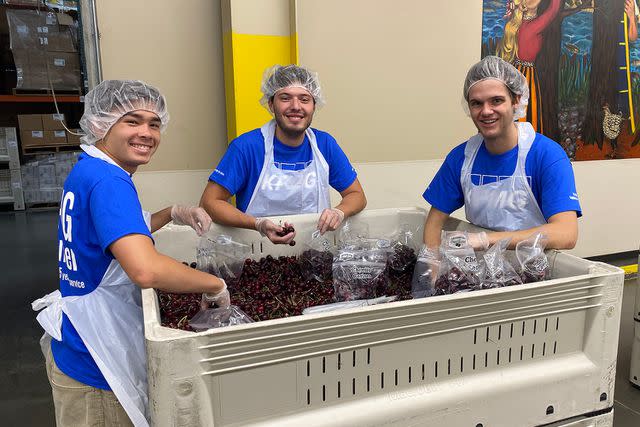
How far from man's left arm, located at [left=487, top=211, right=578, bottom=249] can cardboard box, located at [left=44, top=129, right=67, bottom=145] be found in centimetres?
669

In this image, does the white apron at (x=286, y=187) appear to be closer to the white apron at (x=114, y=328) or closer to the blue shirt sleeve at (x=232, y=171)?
the blue shirt sleeve at (x=232, y=171)

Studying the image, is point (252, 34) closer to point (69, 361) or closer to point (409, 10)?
point (409, 10)

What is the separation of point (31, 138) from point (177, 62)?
14.8 feet

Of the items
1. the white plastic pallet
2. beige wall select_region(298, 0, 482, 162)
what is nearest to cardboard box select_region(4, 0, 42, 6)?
beige wall select_region(298, 0, 482, 162)

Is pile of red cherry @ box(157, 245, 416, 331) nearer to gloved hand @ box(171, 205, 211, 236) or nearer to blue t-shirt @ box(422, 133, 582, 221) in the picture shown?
gloved hand @ box(171, 205, 211, 236)

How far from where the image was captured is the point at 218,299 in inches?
40.5

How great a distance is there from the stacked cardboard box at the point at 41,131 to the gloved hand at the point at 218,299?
21.0ft

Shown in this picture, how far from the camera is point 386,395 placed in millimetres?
842

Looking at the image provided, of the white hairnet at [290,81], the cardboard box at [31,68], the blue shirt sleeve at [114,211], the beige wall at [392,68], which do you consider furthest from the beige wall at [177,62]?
the cardboard box at [31,68]

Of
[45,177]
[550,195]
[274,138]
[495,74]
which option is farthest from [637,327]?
[45,177]

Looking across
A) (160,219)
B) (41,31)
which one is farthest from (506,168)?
(41,31)

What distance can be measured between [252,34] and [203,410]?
254 centimetres

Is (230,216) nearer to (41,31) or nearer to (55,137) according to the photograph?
(41,31)

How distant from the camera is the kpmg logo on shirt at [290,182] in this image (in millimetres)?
1919
